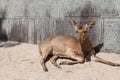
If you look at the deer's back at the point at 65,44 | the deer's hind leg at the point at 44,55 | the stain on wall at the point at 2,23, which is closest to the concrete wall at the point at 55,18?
the stain on wall at the point at 2,23

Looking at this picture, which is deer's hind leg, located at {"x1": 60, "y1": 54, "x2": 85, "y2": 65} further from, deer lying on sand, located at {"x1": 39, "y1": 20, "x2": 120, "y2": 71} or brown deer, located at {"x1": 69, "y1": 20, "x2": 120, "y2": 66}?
brown deer, located at {"x1": 69, "y1": 20, "x2": 120, "y2": 66}

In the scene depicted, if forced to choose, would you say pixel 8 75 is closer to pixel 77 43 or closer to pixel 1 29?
pixel 77 43

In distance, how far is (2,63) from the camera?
833cm

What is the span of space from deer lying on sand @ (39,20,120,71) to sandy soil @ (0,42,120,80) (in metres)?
0.15

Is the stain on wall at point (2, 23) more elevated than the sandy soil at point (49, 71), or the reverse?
the stain on wall at point (2, 23)

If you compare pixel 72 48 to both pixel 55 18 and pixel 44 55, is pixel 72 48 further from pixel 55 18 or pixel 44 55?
pixel 55 18

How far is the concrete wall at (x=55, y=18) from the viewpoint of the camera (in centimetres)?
814

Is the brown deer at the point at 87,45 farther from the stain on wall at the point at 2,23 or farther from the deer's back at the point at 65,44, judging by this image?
the stain on wall at the point at 2,23

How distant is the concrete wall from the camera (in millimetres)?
8141

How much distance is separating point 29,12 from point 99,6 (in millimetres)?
2642

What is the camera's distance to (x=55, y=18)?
9.30 metres

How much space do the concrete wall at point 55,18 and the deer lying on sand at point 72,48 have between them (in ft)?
1.37

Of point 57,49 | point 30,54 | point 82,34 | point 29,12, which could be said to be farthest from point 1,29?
point 82,34

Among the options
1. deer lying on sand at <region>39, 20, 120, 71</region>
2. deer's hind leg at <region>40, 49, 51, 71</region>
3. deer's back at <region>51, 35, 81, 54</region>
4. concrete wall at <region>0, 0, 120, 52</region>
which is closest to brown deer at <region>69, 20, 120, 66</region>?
deer lying on sand at <region>39, 20, 120, 71</region>
